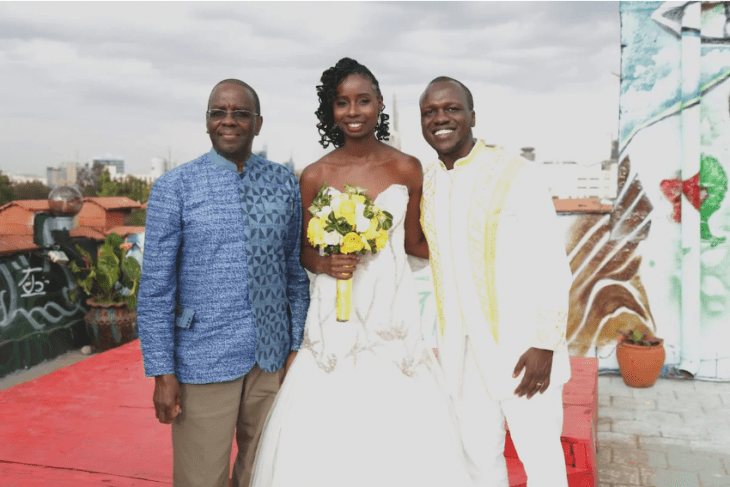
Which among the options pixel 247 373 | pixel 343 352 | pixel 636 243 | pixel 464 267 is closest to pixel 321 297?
pixel 343 352

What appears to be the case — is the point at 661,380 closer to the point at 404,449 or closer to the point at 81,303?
the point at 404,449

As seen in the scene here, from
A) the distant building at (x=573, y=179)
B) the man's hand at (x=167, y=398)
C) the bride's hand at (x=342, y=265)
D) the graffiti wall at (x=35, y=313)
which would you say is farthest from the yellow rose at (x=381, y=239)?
the distant building at (x=573, y=179)

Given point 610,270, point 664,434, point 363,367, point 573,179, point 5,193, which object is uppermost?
point 5,193

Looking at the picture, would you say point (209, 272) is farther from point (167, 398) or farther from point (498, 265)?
point (498, 265)

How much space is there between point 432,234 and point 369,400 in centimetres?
79

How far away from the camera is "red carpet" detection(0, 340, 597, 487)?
3688 mm

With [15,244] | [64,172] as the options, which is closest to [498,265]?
[15,244]

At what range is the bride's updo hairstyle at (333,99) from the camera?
9.50ft

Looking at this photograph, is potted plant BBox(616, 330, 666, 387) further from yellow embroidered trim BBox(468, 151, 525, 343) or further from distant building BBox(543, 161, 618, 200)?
yellow embroidered trim BBox(468, 151, 525, 343)

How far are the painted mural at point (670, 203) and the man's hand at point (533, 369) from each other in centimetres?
497

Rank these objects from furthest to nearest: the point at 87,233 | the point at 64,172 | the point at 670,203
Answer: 1. the point at 64,172
2. the point at 87,233
3. the point at 670,203

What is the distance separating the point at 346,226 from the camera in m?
2.73

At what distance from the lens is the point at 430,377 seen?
2.98 metres

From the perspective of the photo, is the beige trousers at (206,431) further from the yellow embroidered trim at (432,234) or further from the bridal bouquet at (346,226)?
the yellow embroidered trim at (432,234)
